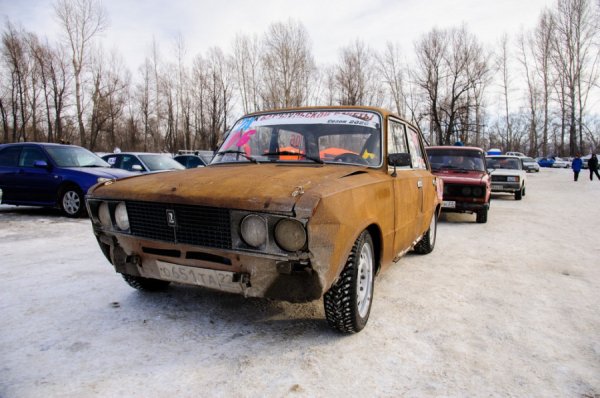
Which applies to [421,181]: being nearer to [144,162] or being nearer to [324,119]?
[324,119]

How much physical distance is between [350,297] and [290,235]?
2.31 feet

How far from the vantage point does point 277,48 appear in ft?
116

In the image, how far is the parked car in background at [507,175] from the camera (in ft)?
44.6

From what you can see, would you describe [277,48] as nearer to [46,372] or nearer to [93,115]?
[93,115]

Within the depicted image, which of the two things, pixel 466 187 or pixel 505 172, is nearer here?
pixel 466 187

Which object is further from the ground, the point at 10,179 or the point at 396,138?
the point at 396,138

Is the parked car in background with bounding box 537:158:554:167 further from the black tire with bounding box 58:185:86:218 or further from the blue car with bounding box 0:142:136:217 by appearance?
the black tire with bounding box 58:185:86:218

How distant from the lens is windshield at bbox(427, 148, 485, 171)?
9295 mm

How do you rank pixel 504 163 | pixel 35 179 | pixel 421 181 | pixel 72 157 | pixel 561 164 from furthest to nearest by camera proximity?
pixel 561 164 → pixel 504 163 → pixel 72 157 → pixel 35 179 → pixel 421 181

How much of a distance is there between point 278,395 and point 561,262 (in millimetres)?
4656

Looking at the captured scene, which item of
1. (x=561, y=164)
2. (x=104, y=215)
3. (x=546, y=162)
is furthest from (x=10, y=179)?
(x=546, y=162)

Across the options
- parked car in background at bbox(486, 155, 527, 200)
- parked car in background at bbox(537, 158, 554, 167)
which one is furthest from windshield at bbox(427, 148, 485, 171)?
parked car in background at bbox(537, 158, 554, 167)

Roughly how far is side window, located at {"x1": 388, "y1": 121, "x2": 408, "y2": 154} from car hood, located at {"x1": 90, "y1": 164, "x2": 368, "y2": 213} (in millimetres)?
621

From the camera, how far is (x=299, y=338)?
2846 mm
